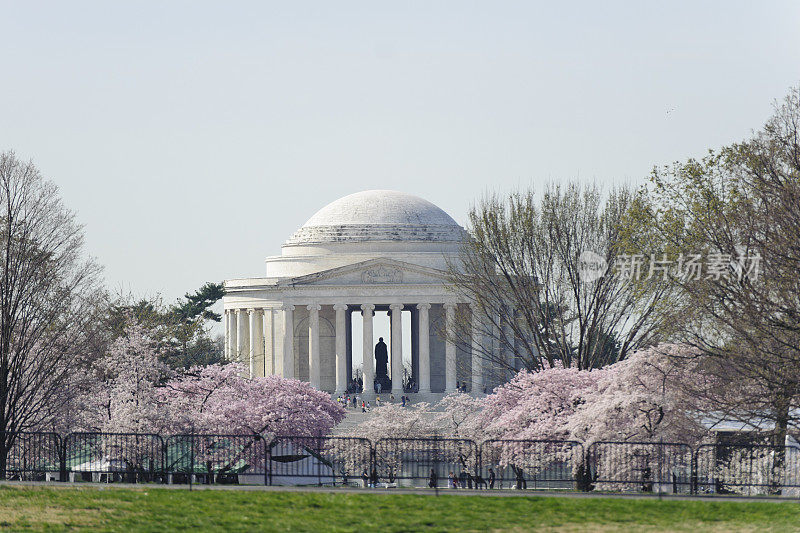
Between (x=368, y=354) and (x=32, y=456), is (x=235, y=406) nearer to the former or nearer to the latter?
(x=32, y=456)

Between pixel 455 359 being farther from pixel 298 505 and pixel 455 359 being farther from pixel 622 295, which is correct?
pixel 298 505

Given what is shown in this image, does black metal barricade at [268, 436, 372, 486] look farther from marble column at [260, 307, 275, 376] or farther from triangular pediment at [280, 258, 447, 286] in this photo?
marble column at [260, 307, 275, 376]

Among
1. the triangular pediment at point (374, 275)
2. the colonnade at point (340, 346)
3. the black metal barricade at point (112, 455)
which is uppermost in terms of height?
the triangular pediment at point (374, 275)

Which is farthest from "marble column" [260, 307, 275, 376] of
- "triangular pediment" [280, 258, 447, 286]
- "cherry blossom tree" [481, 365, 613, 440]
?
"cherry blossom tree" [481, 365, 613, 440]

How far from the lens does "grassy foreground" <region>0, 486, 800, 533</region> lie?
3014 cm

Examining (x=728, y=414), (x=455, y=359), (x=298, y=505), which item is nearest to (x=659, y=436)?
(x=728, y=414)

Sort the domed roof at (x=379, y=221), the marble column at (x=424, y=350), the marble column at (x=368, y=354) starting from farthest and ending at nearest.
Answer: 1. the domed roof at (x=379, y=221)
2. the marble column at (x=424, y=350)
3. the marble column at (x=368, y=354)

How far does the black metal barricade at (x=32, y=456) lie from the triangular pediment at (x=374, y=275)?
5911 centimetres

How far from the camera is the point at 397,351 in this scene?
118m

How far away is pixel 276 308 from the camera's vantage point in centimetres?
12012

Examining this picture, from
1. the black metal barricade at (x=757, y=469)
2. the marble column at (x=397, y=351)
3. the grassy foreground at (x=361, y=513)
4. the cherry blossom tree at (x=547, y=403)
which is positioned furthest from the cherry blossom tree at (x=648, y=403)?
the marble column at (x=397, y=351)

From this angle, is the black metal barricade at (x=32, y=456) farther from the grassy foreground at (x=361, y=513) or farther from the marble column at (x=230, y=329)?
the marble column at (x=230, y=329)

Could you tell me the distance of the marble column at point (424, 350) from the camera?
384 feet

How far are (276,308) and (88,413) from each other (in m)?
58.4
